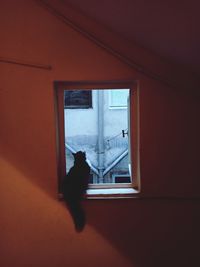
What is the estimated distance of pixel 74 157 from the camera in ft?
7.02

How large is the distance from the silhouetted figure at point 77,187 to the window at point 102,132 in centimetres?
8

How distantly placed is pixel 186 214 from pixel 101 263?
0.68m

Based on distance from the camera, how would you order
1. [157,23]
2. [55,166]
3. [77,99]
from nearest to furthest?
[157,23] → [55,166] → [77,99]

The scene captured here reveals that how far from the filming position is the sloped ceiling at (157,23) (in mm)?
1413

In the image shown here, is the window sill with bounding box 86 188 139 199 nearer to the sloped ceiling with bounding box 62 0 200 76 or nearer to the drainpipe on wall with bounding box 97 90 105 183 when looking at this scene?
the drainpipe on wall with bounding box 97 90 105 183

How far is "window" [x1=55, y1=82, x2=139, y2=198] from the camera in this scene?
2121mm

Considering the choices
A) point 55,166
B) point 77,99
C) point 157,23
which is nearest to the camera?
point 157,23

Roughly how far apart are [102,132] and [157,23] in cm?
93

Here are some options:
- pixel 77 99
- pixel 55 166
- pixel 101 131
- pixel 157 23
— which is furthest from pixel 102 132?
pixel 157 23

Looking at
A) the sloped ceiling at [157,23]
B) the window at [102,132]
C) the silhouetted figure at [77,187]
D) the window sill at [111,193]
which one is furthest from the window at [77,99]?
the window sill at [111,193]

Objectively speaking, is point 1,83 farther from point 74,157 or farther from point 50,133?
point 74,157

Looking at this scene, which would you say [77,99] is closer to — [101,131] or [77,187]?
[101,131]

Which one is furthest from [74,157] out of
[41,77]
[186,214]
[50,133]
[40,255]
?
[186,214]

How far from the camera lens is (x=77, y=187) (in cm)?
207
